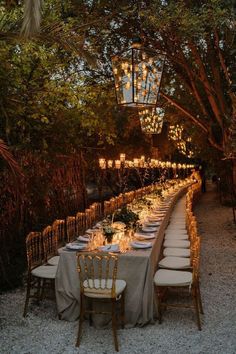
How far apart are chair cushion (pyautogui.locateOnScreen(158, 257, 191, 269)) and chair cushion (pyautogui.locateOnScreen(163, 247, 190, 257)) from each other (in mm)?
291

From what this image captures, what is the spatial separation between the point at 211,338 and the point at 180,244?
286 centimetres

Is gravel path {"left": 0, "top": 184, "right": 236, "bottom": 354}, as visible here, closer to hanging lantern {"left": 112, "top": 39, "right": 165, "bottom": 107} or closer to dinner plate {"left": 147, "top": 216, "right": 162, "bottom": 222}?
dinner plate {"left": 147, "top": 216, "right": 162, "bottom": 222}

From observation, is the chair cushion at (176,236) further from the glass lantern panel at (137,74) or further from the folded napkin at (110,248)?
the glass lantern panel at (137,74)

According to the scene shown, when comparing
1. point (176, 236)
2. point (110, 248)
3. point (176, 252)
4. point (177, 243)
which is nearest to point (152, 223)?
point (177, 243)

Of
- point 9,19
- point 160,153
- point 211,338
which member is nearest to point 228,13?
point 9,19

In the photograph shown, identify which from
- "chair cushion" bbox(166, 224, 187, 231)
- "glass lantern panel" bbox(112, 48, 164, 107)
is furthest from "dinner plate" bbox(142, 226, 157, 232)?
"chair cushion" bbox(166, 224, 187, 231)

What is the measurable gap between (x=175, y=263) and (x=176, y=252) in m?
0.76

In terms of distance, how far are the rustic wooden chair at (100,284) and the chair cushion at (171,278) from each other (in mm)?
479

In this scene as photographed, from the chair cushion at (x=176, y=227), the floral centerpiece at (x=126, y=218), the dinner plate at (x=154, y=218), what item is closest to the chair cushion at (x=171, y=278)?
the floral centerpiece at (x=126, y=218)

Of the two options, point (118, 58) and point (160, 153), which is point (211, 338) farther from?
point (160, 153)

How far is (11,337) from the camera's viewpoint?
4.78 meters

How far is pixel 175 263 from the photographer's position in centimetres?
606

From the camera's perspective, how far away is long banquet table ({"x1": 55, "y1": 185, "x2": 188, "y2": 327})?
5.02 m

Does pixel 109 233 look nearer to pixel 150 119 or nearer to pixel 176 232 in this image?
pixel 176 232
